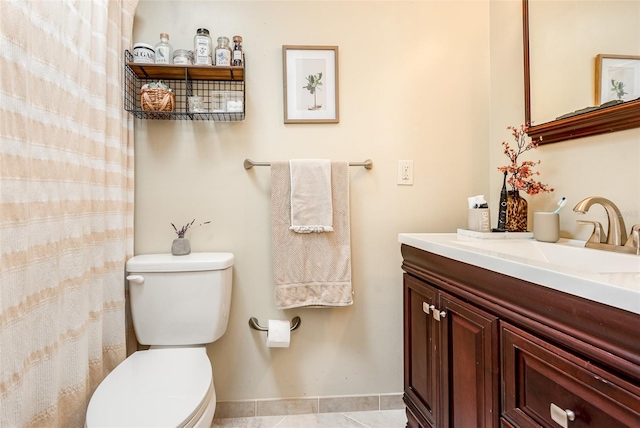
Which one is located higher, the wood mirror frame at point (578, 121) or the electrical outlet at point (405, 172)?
the wood mirror frame at point (578, 121)

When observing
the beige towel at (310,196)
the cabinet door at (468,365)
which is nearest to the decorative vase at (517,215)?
the cabinet door at (468,365)

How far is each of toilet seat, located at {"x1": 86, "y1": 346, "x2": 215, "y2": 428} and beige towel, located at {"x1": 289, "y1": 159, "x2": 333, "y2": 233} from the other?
66cm

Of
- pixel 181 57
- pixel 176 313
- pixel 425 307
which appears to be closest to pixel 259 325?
pixel 176 313

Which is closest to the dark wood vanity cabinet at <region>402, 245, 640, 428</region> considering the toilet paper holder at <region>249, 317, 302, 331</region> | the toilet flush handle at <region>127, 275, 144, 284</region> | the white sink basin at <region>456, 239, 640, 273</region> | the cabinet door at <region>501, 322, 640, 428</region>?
the cabinet door at <region>501, 322, 640, 428</region>

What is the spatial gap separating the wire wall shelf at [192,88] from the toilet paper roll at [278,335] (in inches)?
37.8

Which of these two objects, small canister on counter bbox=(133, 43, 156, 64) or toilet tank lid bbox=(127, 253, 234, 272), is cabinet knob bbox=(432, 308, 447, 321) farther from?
small canister on counter bbox=(133, 43, 156, 64)

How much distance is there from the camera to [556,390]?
59 cm

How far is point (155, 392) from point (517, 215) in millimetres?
1439

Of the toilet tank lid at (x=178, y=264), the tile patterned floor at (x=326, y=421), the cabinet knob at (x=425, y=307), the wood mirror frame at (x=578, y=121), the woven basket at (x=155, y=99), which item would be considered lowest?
the tile patterned floor at (x=326, y=421)

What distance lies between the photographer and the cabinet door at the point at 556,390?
48cm

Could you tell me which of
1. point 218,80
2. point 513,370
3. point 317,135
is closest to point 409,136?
point 317,135

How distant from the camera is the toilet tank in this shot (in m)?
1.20

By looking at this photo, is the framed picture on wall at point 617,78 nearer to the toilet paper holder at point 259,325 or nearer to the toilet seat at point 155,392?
the toilet paper holder at point 259,325

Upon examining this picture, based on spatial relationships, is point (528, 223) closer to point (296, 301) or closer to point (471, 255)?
point (471, 255)
